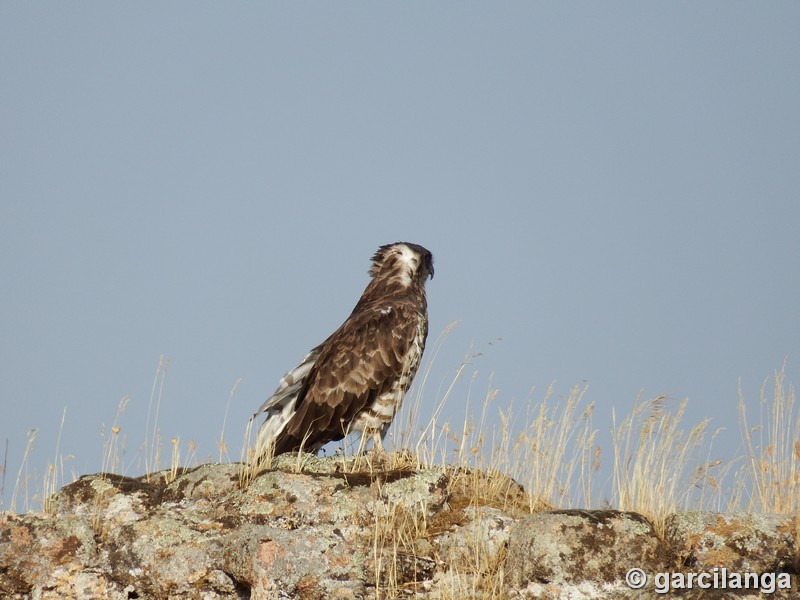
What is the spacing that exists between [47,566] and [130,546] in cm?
53

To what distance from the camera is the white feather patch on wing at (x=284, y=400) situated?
998cm

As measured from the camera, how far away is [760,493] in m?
7.91

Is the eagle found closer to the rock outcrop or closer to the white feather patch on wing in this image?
the white feather patch on wing

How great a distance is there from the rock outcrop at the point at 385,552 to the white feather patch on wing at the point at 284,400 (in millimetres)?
2292

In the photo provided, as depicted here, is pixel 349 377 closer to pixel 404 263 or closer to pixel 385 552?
pixel 404 263

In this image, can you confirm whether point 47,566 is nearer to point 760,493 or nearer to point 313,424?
point 313,424

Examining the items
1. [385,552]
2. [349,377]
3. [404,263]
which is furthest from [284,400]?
[385,552]

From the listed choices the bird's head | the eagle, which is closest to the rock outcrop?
the eagle

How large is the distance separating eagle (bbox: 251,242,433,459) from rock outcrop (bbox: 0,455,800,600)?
2.23 metres

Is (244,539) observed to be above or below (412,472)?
below

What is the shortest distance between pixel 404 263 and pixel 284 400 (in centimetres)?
186

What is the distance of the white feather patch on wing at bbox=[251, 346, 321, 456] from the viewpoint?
32.8 ft

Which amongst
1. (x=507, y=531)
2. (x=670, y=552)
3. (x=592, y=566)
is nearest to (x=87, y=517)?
(x=507, y=531)

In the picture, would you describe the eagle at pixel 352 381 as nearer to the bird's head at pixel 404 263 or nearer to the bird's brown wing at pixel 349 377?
the bird's brown wing at pixel 349 377
